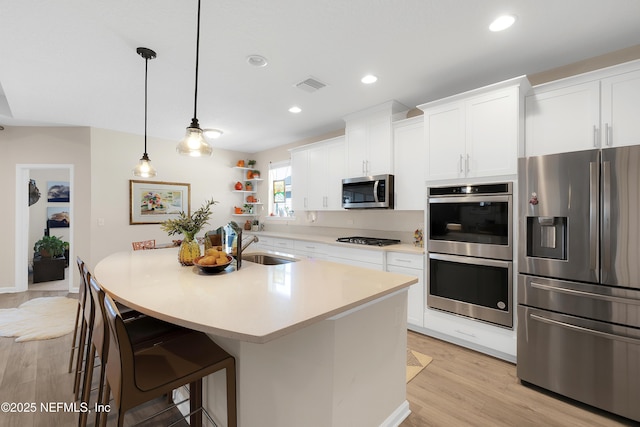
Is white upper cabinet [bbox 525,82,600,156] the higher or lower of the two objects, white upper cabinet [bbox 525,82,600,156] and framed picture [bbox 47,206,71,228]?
the higher

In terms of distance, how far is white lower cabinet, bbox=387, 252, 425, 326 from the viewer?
306 cm

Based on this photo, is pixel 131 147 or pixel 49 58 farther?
pixel 131 147

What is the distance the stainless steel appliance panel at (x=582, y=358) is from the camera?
1.81 metres

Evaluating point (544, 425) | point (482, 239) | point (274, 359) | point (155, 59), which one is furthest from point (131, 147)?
point (544, 425)

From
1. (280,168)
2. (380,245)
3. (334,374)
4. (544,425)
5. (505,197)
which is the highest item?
(280,168)

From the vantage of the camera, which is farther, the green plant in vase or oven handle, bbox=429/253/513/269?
oven handle, bbox=429/253/513/269

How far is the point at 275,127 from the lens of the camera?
4.50m

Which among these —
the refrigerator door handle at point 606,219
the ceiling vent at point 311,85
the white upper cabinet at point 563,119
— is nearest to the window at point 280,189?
the ceiling vent at point 311,85

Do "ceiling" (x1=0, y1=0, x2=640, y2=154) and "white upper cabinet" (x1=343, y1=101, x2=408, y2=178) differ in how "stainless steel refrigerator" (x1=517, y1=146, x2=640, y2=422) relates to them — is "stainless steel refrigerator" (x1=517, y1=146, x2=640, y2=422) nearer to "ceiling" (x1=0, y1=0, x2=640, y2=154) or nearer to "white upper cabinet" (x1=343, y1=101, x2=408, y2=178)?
"ceiling" (x1=0, y1=0, x2=640, y2=154)

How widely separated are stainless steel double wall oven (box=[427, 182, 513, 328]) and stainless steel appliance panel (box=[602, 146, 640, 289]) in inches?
23.9

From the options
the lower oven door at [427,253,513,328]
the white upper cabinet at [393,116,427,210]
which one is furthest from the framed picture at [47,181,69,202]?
the lower oven door at [427,253,513,328]

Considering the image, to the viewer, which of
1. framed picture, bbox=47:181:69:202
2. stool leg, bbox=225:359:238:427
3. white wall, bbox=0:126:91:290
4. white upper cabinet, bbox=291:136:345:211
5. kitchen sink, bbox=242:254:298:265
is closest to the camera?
stool leg, bbox=225:359:238:427

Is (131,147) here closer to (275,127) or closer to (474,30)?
(275,127)

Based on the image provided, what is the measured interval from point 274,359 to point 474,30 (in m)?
2.51
